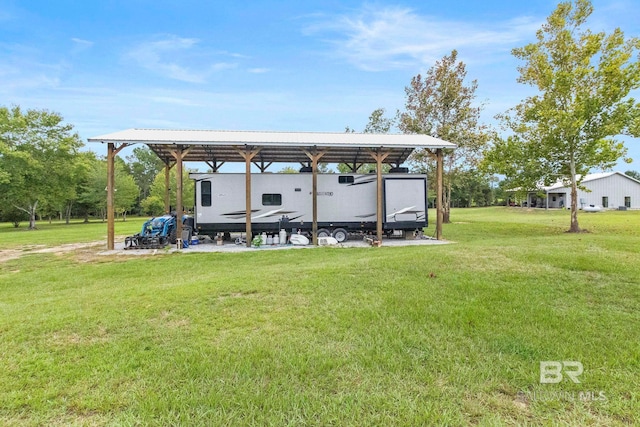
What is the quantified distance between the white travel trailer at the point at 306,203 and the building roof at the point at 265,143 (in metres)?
1.28

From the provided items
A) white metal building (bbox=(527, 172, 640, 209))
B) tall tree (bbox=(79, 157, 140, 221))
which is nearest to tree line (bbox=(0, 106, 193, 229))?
tall tree (bbox=(79, 157, 140, 221))

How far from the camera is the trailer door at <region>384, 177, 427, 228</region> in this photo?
1372 cm

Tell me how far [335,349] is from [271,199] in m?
10.7

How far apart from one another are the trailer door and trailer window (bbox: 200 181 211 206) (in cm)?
714

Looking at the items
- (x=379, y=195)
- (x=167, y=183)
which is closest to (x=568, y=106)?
(x=379, y=195)

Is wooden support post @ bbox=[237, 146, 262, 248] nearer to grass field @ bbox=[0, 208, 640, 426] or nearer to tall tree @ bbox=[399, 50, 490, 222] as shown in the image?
grass field @ bbox=[0, 208, 640, 426]

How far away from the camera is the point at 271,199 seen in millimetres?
13461

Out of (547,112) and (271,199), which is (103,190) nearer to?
(271,199)

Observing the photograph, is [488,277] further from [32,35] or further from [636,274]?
[32,35]

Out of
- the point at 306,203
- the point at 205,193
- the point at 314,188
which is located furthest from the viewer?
the point at 306,203

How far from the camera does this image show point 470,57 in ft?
73.4

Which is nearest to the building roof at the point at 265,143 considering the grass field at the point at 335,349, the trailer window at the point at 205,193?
the trailer window at the point at 205,193

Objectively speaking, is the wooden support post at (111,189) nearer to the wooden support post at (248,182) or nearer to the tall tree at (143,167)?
the wooden support post at (248,182)

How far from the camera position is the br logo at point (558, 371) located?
2.64 meters
